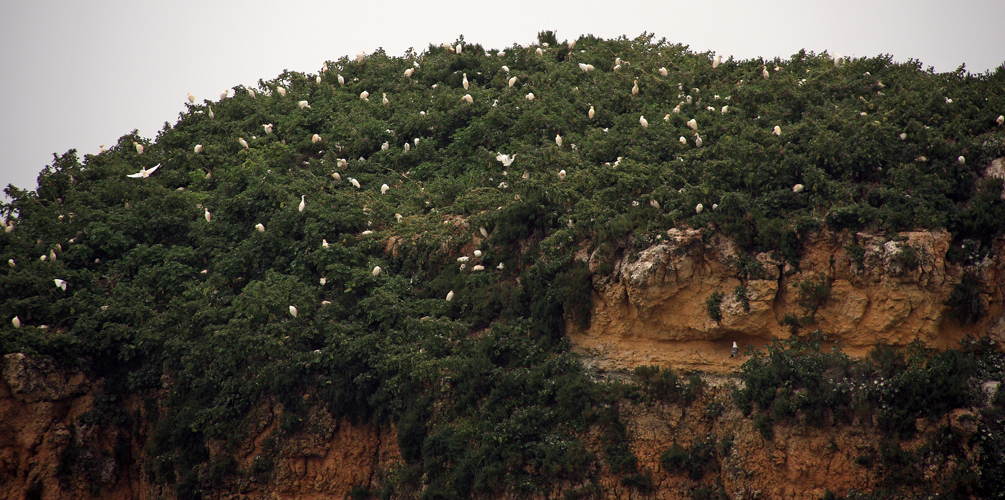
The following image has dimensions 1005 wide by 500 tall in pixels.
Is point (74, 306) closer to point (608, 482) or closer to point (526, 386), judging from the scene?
point (526, 386)

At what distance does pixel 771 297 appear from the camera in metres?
12.2

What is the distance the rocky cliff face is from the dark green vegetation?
25cm

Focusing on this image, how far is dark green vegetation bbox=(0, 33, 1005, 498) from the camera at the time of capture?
1240 cm

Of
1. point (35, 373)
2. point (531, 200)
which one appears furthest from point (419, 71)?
point (35, 373)

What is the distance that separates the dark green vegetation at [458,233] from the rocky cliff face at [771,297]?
0.25 meters

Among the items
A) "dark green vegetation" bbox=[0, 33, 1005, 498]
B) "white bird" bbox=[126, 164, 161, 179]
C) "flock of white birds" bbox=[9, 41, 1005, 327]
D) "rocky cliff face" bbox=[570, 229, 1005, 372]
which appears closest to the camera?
"rocky cliff face" bbox=[570, 229, 1005, 372]

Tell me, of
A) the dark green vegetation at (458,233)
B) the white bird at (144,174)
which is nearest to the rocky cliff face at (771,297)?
the dark green vegetation at (458,233)

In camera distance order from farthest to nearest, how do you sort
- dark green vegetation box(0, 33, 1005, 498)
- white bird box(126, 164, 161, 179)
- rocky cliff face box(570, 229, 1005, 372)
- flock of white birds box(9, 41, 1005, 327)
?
white bird box(126, 164, 161, 179), flock of white birds box(9, 41, 1005, 327), dark green vegetation box(0, 33, 1005, 498), rocky cliff face box(570, 229, 1005, 372)

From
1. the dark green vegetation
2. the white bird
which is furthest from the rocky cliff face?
the white bird

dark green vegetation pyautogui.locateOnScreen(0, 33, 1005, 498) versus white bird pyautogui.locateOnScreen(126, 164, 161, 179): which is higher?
white bird pyautogui.locateOnScreen(126, 164, 161, 179)

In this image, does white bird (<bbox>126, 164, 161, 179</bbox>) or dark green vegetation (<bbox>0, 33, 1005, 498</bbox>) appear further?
white bird (<bbox>126, 164, 161, 179</bbox>)

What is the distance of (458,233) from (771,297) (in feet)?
19.7

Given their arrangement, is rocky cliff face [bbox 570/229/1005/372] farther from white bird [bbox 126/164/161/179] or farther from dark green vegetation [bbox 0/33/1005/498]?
white bird [bbox 126/164/161/179]

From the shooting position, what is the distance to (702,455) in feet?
38.3
